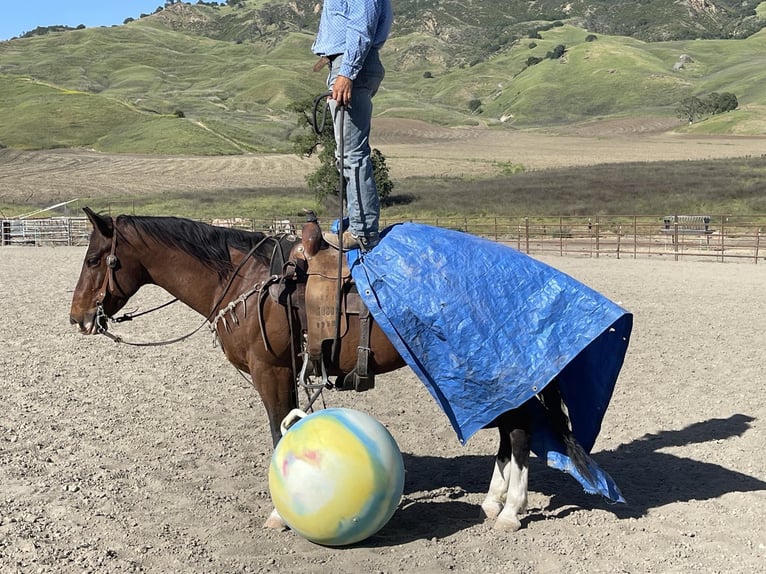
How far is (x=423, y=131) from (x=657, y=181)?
2315 inches

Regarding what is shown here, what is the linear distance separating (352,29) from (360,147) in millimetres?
693

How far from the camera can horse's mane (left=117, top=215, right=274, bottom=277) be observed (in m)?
4.96

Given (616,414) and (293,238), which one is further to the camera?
(616,414)

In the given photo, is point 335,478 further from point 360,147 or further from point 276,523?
point 360,147

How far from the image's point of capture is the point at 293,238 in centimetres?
510

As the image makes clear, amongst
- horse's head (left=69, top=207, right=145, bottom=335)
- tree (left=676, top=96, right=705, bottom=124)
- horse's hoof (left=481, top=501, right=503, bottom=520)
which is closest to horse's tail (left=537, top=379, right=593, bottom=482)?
horse's hoof (left=481, top=501, right=503, bottom=520)

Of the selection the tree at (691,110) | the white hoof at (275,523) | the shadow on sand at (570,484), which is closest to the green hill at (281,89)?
the tree at (691,110)

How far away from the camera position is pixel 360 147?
4668 millimetres

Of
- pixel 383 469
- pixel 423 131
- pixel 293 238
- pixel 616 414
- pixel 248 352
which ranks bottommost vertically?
pixel 616 414

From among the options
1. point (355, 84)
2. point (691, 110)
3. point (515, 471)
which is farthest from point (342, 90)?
point (691, 110)

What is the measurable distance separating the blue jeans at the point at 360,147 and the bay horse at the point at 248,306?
31 cm

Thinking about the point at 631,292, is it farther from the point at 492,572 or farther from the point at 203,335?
the point at 492,572

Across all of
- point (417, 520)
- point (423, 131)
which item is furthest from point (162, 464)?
point (423, 131)

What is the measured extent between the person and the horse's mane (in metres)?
0.62
